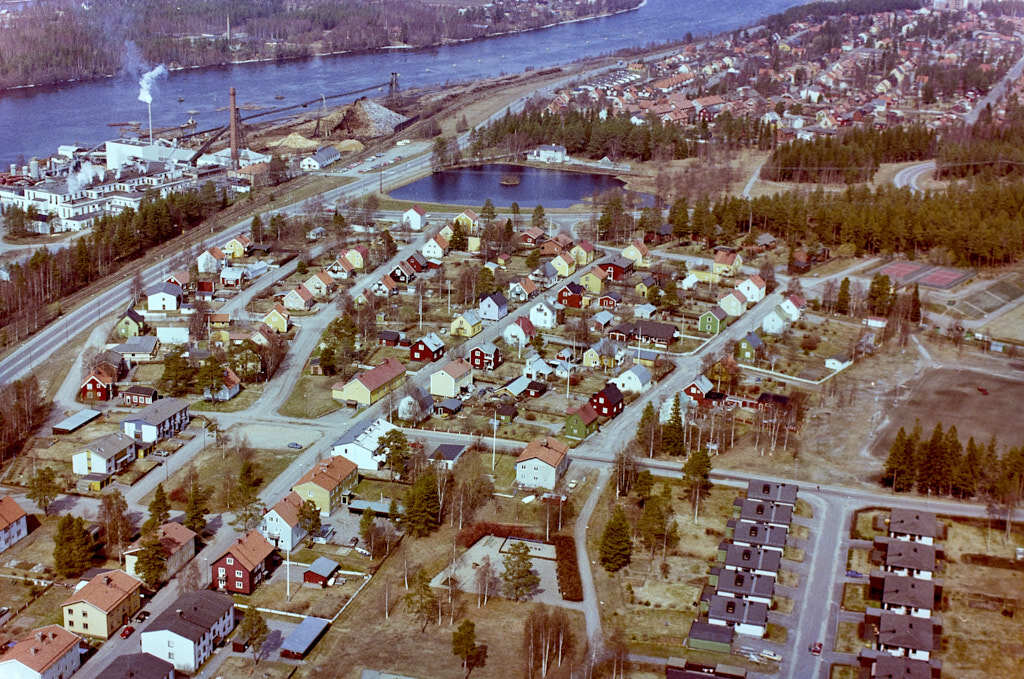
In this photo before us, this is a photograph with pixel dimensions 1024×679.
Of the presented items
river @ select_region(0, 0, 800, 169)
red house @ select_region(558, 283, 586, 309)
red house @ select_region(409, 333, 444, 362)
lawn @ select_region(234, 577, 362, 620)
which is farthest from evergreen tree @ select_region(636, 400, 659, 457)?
river @ select_region(0, 0, 800, 169)

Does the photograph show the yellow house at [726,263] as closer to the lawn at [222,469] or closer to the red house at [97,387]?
the lawn at [222,469]

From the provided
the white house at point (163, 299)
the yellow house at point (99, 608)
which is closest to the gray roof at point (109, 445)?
the yellow house at point (99, 608)

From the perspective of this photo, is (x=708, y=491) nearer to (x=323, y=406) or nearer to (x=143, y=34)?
(x=323, y=406)

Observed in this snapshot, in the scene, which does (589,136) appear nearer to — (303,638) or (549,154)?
(549,154)

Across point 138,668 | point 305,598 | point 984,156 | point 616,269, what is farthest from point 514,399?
point 984,156

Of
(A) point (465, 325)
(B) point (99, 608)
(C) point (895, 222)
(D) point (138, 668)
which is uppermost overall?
(C) point (895, 222)

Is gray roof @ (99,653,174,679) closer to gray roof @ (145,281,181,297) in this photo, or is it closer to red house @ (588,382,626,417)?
red house @ (588,382,626,417)

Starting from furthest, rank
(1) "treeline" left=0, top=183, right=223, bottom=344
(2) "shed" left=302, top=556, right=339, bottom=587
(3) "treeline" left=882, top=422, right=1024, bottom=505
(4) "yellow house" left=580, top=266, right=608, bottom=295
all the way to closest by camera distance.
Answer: (4) "yellow house" left=580, top=266, right=608, bottom=295 < (1) "treeline" left=0, top=183, right=223, bottom=344 < (3) "treeline" left=882, top=422, right=1024, bottom=505 < (2) "shed" left=302, top=556, right=339, bottom=587
